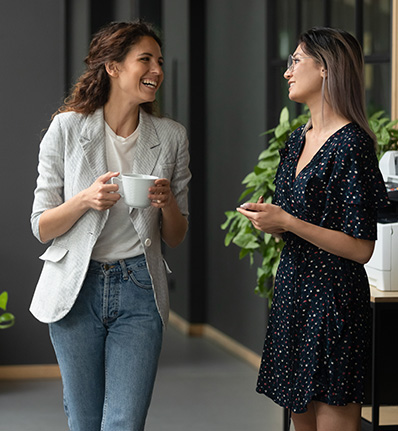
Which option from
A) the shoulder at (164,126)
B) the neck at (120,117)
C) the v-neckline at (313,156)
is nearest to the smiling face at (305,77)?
the v-neckline at (313,156)

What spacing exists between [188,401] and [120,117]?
2773 mm

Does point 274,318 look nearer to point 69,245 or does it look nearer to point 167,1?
point 69,245

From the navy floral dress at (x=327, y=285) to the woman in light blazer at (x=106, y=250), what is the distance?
1.14 ft

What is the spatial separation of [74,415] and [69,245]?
46cm

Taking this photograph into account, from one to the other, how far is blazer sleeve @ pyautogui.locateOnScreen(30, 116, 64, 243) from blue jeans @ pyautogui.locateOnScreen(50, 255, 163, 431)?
0.20 meters

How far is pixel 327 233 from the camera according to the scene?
88.4 inches

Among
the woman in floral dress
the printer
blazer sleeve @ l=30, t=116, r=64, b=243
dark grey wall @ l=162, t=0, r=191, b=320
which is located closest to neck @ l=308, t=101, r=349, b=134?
the woman in floral dress

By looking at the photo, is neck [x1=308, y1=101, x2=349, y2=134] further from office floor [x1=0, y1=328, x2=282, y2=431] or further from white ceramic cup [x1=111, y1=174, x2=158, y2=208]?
office floor [x1=0, y1=328, x2=282, y2=431]

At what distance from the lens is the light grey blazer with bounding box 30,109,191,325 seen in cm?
224

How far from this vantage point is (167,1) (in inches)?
286

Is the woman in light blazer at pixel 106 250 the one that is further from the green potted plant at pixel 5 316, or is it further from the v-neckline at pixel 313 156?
the green potted plant at pixel 5 316

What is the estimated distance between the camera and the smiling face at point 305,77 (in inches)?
92.4

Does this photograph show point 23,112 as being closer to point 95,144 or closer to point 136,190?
point 95,144

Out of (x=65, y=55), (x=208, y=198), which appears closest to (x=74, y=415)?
(x=65, y=55)
